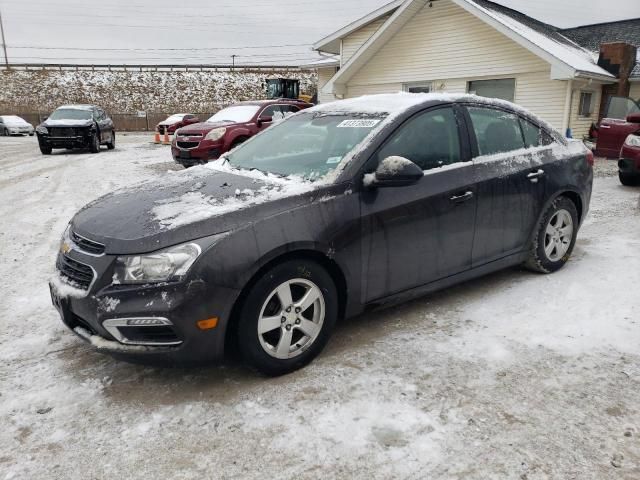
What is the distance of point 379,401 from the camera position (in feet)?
9.00

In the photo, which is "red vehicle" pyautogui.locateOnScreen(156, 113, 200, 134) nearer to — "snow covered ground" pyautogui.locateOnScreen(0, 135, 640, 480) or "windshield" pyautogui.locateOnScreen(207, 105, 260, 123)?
"windshield" pyautogui.locateOnScreen(207, 105, 260, 123)

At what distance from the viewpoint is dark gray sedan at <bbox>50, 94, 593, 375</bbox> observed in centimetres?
267

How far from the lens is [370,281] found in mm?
3311

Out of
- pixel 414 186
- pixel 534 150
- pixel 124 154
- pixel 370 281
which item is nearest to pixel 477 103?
pixel 534 150

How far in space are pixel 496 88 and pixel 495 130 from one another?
13617 mm

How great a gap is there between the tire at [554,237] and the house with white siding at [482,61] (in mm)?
9878

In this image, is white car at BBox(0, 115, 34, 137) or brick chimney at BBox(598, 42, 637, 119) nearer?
brick chimney at BBox(598, 42, 637, 119)

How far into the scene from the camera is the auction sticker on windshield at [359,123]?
3.54 meters

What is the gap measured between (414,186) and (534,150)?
1564 mm

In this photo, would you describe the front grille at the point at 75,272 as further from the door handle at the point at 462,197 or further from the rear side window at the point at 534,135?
the rear side window at the point at 534,135

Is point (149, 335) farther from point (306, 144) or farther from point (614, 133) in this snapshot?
point (614, 133)

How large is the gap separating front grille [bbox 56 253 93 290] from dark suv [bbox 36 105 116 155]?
50.8 ft

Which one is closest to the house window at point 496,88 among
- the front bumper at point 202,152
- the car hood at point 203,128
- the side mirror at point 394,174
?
the car hood at point 203,128

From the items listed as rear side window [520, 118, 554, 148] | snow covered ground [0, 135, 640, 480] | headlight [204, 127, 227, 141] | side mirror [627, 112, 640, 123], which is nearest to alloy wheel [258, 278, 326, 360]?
snow covered ground [0, 135, 640, 480]
